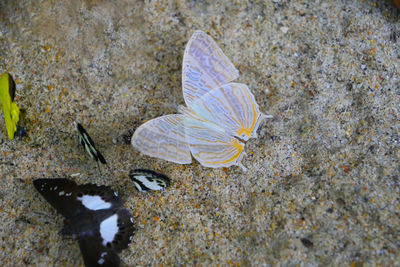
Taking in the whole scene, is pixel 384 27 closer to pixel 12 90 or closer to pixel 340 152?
pixel 340 152

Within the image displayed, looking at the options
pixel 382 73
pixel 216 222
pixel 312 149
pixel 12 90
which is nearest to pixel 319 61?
pixel 382 73

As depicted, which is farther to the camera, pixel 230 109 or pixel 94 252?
pixel 230 109

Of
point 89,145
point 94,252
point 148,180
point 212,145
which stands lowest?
point 94,252

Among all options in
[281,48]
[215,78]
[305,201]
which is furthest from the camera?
[281,48]

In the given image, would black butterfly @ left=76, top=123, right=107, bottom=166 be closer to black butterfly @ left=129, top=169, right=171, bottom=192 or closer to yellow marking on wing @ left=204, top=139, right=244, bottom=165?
black butterfly @ left=129, top=169, right=171, bottom=192

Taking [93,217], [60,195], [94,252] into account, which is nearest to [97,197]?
[93,217]

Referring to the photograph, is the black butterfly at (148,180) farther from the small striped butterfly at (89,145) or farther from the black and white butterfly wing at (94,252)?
the black and white butterfly wing at (94,252)

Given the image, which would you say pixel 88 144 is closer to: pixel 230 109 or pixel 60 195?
pixel 60 195
